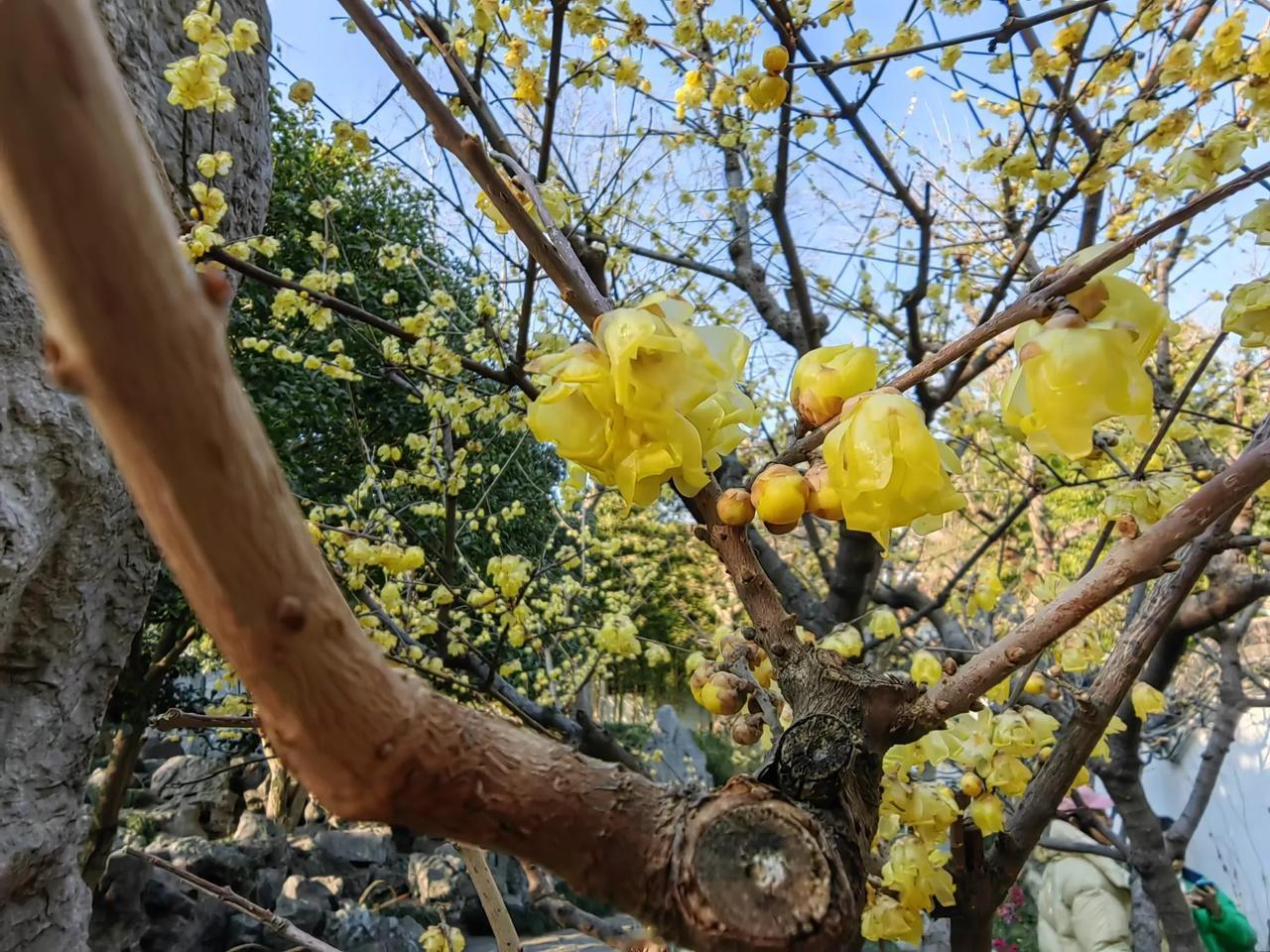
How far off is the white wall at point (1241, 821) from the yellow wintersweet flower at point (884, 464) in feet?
25.0

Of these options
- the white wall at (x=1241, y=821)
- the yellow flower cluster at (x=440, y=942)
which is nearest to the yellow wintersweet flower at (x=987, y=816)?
the yellow flower cluster at (x=440, y=942)

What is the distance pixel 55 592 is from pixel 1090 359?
240cm

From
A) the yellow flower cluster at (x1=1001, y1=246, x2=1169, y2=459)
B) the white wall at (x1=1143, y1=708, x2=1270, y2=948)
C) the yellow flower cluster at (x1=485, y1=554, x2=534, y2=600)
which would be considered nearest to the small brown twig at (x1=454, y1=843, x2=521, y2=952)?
the yellow flower cluster at (x1=1001, y1=246, x2=1169, y2=459)

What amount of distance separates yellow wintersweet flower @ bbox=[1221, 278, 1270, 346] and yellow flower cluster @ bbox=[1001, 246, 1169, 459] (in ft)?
1.06

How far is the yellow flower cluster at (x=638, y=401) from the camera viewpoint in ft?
1.98

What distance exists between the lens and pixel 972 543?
6816mm

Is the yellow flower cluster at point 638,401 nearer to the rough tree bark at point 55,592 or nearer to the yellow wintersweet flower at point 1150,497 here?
the yellow wintersweet flower at point 1150,497

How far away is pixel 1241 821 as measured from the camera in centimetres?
678

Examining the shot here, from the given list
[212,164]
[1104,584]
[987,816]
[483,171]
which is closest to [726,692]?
[1104,584]

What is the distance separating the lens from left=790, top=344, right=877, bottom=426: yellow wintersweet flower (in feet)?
2.30

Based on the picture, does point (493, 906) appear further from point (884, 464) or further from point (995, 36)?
point (995, 36)

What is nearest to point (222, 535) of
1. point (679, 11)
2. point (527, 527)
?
point (679, 11)

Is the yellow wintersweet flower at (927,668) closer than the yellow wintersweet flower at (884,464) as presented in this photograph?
No

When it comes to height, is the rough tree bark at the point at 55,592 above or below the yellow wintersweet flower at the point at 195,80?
below
